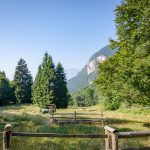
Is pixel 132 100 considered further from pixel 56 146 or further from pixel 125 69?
pixel 56 146

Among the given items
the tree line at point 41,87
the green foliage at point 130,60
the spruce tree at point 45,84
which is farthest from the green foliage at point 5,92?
the green foliage at point 130,60

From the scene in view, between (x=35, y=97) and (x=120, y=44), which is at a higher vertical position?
(x=120, y=44)

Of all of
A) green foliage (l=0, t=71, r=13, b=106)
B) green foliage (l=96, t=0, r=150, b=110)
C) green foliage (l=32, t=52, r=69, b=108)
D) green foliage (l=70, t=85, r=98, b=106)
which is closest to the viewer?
green foliage (l=96, t=0, r=150, b=110)

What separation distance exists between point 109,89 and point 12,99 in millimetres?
73152

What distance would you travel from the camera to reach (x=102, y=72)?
28.6 meters

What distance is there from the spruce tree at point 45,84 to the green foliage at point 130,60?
52.7 meters

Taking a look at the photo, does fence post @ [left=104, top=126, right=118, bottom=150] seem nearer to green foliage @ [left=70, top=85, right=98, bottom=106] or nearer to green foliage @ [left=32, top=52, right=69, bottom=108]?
green foliage @ [left=32, top=52, right=69, bottom=108]

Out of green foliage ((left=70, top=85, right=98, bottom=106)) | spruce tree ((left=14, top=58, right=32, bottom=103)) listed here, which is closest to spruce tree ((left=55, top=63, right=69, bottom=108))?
spruce tree ((left=14, top=58, right=32, bottom=103))

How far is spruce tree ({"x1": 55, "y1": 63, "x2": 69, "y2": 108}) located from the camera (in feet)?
264

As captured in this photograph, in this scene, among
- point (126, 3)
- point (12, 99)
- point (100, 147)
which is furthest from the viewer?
point (12, 99)

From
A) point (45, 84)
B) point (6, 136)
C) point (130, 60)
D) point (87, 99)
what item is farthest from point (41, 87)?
point (87, 99)

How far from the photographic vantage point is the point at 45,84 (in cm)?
8200

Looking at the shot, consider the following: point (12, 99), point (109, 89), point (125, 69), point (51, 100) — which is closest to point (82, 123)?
point (109, 89)

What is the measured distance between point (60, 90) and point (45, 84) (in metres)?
4.70
